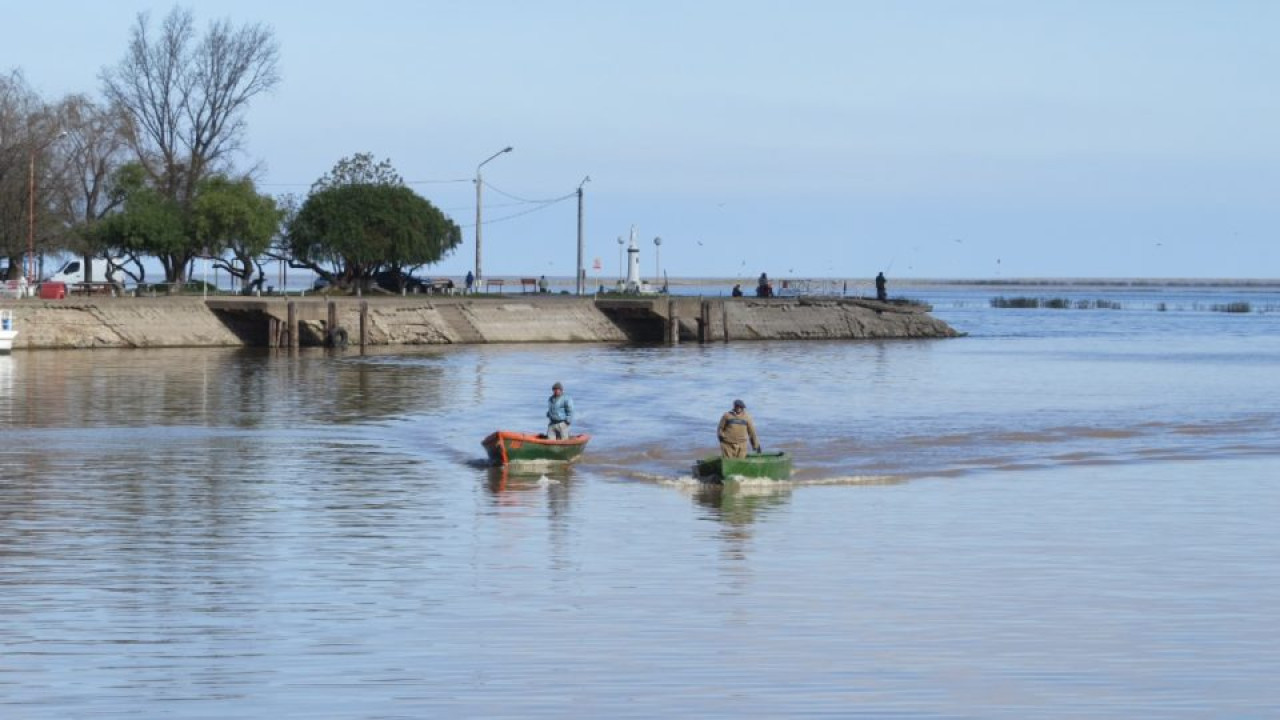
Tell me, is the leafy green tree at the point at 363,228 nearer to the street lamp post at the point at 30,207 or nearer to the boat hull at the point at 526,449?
the street lamp post at the point at 30,207

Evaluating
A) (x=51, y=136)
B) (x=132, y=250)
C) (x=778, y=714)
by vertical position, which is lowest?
(x=778, y=714)

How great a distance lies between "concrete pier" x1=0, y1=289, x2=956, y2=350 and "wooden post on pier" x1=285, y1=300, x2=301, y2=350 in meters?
0.05

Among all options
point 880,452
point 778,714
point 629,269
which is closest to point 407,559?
point 778,714

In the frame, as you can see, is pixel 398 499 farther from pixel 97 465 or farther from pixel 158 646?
pixel 158 646

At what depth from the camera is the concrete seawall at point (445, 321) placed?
7656 centimetres

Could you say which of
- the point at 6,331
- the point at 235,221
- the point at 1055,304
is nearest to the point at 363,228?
the point at 235,221

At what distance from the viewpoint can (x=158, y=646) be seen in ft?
56.7

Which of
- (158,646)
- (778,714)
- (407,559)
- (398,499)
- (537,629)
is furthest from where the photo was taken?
(398,499)

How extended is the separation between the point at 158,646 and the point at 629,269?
3536 inches

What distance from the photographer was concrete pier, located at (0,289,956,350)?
76.6 metres

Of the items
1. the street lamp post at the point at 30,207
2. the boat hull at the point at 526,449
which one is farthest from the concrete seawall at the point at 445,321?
the boat hull at the point at 526,449

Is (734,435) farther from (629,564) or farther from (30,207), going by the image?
(30,207)

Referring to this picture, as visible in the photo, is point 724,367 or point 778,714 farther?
point 724,367

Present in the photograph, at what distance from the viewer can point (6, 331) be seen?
2805 inches
